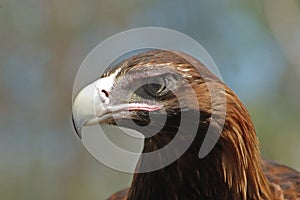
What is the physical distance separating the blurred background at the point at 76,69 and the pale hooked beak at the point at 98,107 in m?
5.06

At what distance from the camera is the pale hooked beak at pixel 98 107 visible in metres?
3.79

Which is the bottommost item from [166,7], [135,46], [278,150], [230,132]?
[278,150]

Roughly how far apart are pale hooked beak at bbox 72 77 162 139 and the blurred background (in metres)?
5.06

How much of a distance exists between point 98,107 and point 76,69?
19.5 ft

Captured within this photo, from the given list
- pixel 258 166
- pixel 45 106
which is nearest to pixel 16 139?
pixel 45 106

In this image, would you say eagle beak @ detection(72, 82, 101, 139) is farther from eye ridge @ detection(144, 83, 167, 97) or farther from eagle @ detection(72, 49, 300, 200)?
eye ridge @ detection(144, 83, 167, 97)

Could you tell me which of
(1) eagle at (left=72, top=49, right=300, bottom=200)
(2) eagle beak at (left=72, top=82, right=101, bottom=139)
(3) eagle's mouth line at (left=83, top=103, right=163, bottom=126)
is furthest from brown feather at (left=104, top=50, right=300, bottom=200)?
(2) eagle beak at (left=72, top=82, right=101, bottom=139)

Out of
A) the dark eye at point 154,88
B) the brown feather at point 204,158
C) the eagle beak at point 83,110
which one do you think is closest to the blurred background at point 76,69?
the brown feather at point 204,158

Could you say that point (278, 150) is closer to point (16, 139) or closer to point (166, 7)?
point (166, 7)

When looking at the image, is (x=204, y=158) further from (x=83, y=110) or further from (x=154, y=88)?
(x=83, y=110)

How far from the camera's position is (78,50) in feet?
32.2

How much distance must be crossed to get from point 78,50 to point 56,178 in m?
1.58

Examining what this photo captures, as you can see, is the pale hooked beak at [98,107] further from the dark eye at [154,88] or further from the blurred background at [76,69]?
the blurred background at [76,69]

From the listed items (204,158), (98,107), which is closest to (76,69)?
(204,158)
